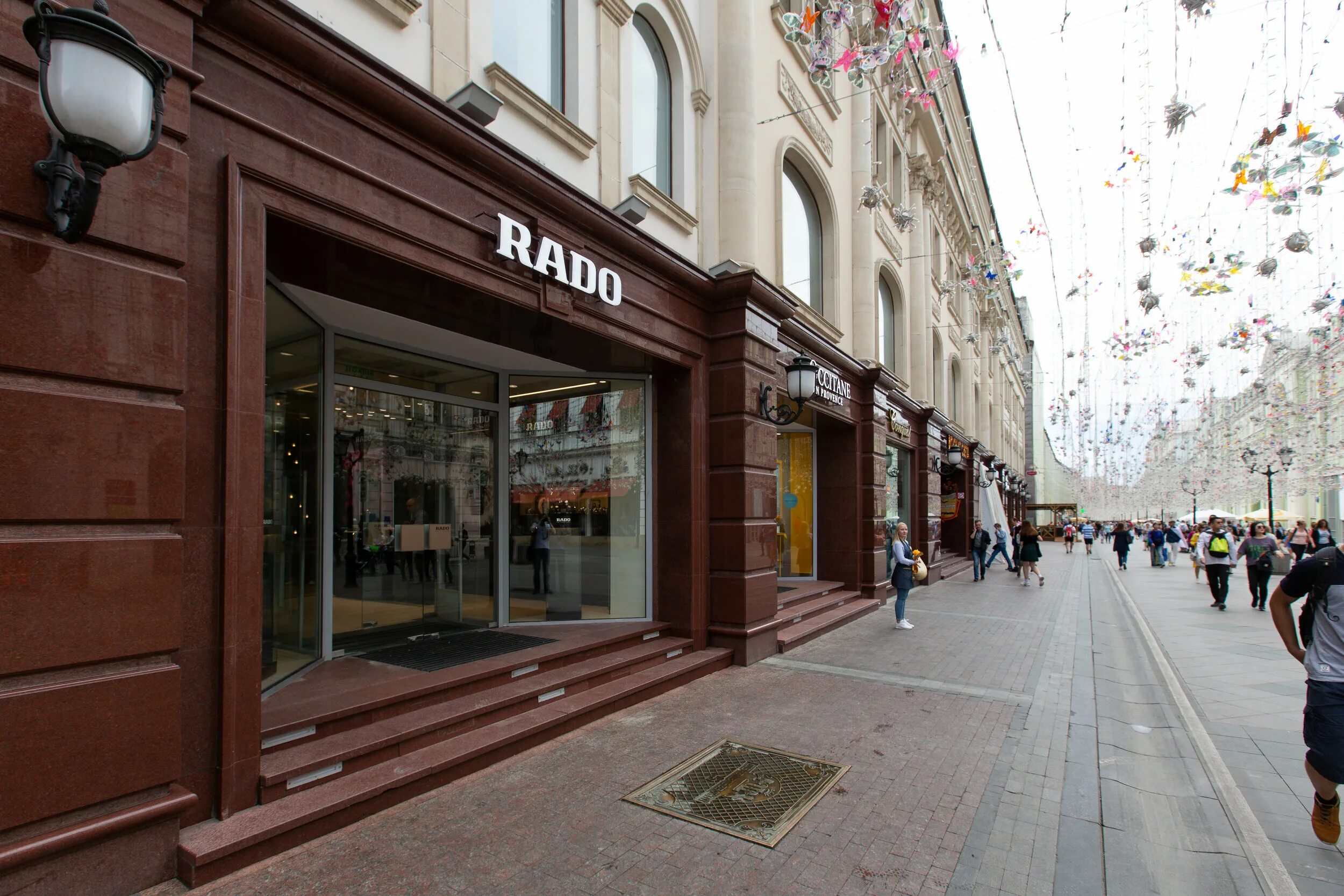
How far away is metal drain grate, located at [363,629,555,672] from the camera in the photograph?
626 centimetres

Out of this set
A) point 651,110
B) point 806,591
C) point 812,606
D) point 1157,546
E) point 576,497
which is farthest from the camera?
point 1157,546

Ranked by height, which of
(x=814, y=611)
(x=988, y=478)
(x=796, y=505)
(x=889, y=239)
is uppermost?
(x=889, y=239)

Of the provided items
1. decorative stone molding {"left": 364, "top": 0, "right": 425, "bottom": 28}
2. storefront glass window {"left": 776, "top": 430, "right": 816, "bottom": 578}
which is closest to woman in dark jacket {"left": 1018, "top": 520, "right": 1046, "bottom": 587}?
A: storefront glass window {"left": 776, "top": 430, "right": 816, "bottom": 578}

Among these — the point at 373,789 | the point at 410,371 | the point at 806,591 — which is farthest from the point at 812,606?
the point at 373,789

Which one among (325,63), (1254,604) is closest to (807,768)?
(325,63)

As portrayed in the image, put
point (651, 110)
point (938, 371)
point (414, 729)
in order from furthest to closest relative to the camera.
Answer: point (938, 371)
point (651, 110)
point (414, 729)

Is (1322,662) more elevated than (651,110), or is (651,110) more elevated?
(651,110)

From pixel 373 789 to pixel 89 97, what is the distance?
3800mm

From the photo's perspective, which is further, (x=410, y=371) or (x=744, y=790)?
(x=410, y=371)

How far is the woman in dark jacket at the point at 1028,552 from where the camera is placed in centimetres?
1792

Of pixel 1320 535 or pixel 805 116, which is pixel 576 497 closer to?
pixel 805 116

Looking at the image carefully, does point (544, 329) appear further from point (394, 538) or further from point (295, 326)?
point (394, 538)

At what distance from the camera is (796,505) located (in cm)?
1423

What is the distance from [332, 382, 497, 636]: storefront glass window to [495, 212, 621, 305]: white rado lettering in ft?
9.33
